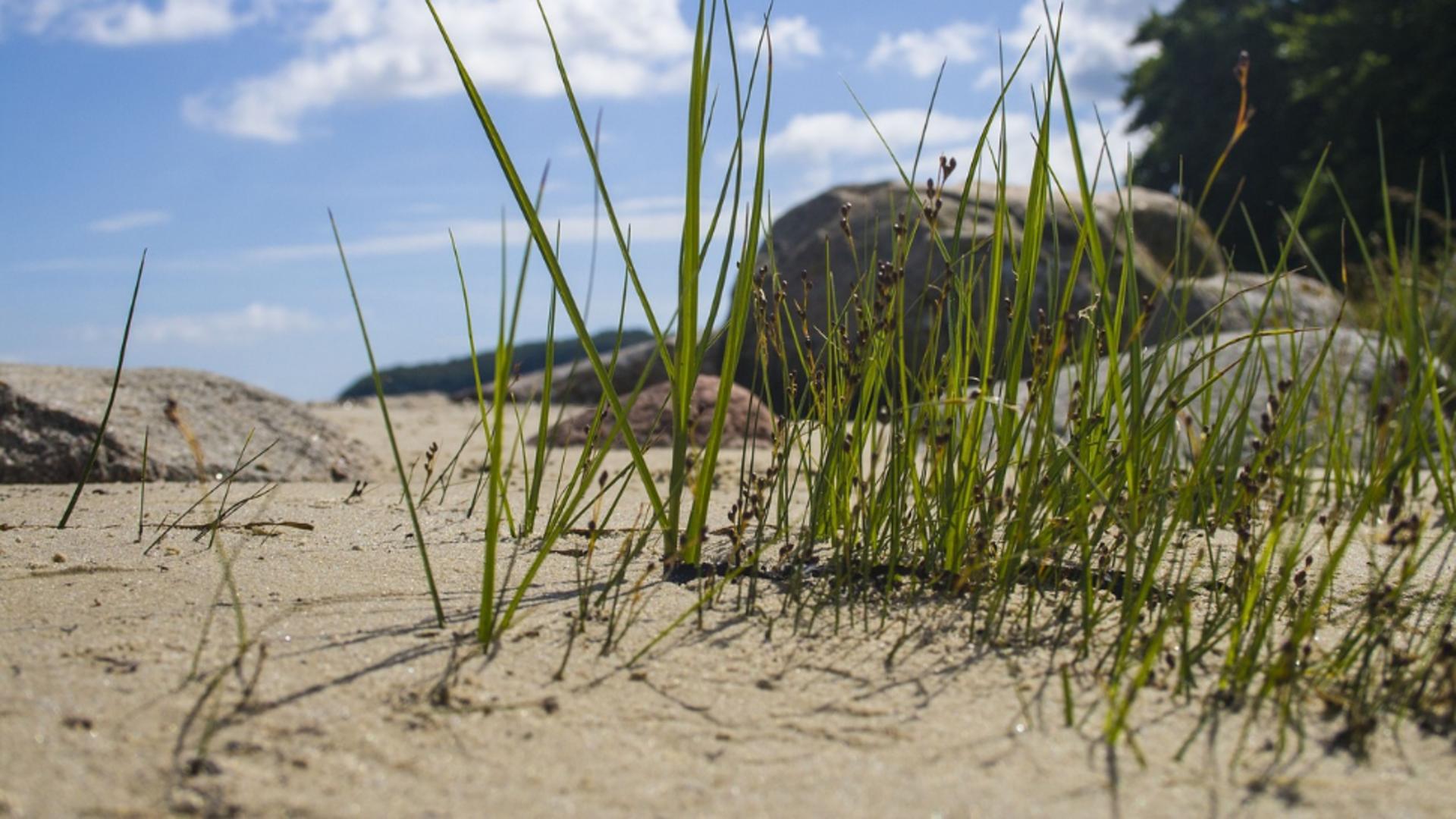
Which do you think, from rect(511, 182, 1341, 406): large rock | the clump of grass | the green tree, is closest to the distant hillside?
rect(511, 182, 1341, 406): large rock

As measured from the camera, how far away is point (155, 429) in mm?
3910

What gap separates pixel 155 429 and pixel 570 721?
123 inches

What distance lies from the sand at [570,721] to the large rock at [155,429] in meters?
2.05

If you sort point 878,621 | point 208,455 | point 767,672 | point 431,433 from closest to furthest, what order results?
1. point 767,672
2. point 878,621
3. point 208,455
4. point 431,433

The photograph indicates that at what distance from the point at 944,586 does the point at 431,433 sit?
4184mm

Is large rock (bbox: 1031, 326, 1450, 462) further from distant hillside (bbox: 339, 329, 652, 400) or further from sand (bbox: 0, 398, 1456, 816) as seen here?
distant hillside (bbox: 339, 329, 652, 400)

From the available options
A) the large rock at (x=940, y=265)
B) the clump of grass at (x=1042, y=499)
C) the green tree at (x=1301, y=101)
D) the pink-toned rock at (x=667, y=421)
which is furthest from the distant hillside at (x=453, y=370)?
the clump of grass at (x=1042, y=499)

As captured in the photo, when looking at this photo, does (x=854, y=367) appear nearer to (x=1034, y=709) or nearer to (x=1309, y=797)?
(x=1034, y=709)

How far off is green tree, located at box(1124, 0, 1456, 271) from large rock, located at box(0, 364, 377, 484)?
10.4 meters

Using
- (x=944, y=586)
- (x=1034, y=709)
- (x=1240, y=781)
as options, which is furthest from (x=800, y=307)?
(x=1240, y=781)

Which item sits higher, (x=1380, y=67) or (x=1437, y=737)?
(x=1380, y=67)

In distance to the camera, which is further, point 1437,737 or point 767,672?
point 767,672

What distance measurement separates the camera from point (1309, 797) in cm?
118

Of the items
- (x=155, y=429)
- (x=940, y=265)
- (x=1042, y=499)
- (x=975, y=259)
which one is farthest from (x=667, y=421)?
(x=1042, y=499)
